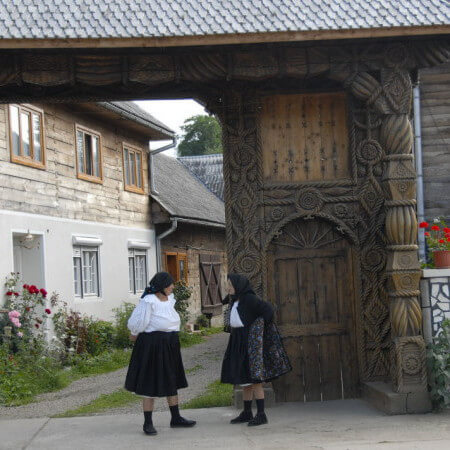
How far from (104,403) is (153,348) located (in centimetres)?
302

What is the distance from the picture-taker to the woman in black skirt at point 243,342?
909 centimetres

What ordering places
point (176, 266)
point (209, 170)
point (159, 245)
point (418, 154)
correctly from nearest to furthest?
1. point (418, 154)
2. point (159, 245)
3. point (176, 266)
4. point (209, 170)

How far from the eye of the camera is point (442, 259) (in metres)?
9.58

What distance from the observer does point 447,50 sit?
944 centimetres

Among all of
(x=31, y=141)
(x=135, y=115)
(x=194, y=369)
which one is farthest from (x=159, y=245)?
(x=194, y=369)

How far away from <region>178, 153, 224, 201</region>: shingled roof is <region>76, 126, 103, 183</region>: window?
1301 centimetres

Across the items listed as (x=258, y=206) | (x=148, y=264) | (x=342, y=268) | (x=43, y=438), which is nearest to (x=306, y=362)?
(x=342, y=268)

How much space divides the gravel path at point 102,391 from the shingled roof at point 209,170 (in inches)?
587

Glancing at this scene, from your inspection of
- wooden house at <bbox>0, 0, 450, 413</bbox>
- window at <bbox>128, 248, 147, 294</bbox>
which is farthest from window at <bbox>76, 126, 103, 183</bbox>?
wooden house at <bbox>0, 0, 450, 413</bbox>

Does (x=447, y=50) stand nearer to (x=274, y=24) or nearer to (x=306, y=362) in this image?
(x=274, y=24)

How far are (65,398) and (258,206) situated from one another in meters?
4.42

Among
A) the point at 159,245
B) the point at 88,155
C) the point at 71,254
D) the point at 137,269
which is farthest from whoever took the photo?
the point at 159,245

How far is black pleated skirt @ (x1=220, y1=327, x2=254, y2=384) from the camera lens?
908 cm

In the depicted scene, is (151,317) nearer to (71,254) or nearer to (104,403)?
(104,403)
